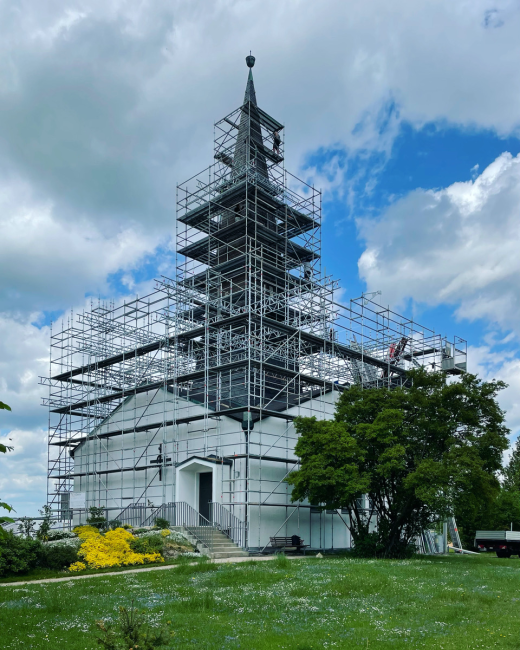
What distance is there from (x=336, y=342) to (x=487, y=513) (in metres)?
11.5

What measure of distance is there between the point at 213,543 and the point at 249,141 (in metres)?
23.4

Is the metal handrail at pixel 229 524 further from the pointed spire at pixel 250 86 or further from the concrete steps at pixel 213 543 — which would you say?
the pointed spire at pixel 250 86

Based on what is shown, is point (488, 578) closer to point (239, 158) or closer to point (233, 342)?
point (233, 342)

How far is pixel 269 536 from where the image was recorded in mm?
27516

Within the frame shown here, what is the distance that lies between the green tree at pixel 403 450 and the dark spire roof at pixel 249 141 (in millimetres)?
17120

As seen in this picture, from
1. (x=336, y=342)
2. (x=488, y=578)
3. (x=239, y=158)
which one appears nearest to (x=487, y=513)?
(x=488, y=578)

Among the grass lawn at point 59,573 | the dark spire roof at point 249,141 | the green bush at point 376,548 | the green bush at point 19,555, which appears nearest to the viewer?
the grass lawn at point 59,573

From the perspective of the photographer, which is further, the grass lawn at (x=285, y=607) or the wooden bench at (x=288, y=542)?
the wooden bench at (x=288, y=542)

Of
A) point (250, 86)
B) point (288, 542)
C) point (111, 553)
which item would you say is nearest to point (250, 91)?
point (250, 86)

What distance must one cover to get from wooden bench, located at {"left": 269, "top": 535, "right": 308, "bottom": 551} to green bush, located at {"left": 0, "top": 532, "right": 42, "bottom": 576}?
9.95 m

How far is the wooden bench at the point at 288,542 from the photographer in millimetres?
26938

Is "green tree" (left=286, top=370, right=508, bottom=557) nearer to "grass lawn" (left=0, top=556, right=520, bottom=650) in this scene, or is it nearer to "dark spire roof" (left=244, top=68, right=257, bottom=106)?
"grass lawn" (left=0, top=556, right=520, bottom=650)

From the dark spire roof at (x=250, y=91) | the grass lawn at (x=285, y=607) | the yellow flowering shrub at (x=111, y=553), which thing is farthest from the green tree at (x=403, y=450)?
the dark spire roof at (x=250, y=91)

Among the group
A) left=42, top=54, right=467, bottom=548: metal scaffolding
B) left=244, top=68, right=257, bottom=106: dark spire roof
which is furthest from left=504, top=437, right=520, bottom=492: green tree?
left=244, top=68, right=257, bottom=106: dark spire roof
